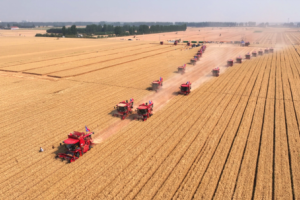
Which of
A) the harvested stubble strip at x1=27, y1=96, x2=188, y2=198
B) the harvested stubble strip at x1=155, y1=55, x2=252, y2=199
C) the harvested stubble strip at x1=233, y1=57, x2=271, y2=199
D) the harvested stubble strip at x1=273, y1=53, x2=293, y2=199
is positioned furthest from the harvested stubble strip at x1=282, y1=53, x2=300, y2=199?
the harvested stubble strip at x1=27, y1=96, x2=188, y2=198

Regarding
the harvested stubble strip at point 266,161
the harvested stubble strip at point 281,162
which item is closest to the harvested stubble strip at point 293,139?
the harvested stubble strip at point 281,162

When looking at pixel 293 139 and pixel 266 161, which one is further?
pixel 293 139

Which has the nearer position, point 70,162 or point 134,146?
point 70,162

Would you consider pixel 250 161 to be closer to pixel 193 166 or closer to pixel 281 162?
pixel 281 162

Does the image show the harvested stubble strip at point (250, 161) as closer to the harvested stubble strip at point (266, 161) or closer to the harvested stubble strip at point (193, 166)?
the harvested stubble strip at point (266, 161)

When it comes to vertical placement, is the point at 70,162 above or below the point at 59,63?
below

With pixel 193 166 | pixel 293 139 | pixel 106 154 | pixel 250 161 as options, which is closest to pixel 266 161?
pixel 250 161

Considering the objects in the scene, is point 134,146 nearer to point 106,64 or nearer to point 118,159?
point 118,159

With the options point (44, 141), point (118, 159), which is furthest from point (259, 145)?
point (44, 141)
